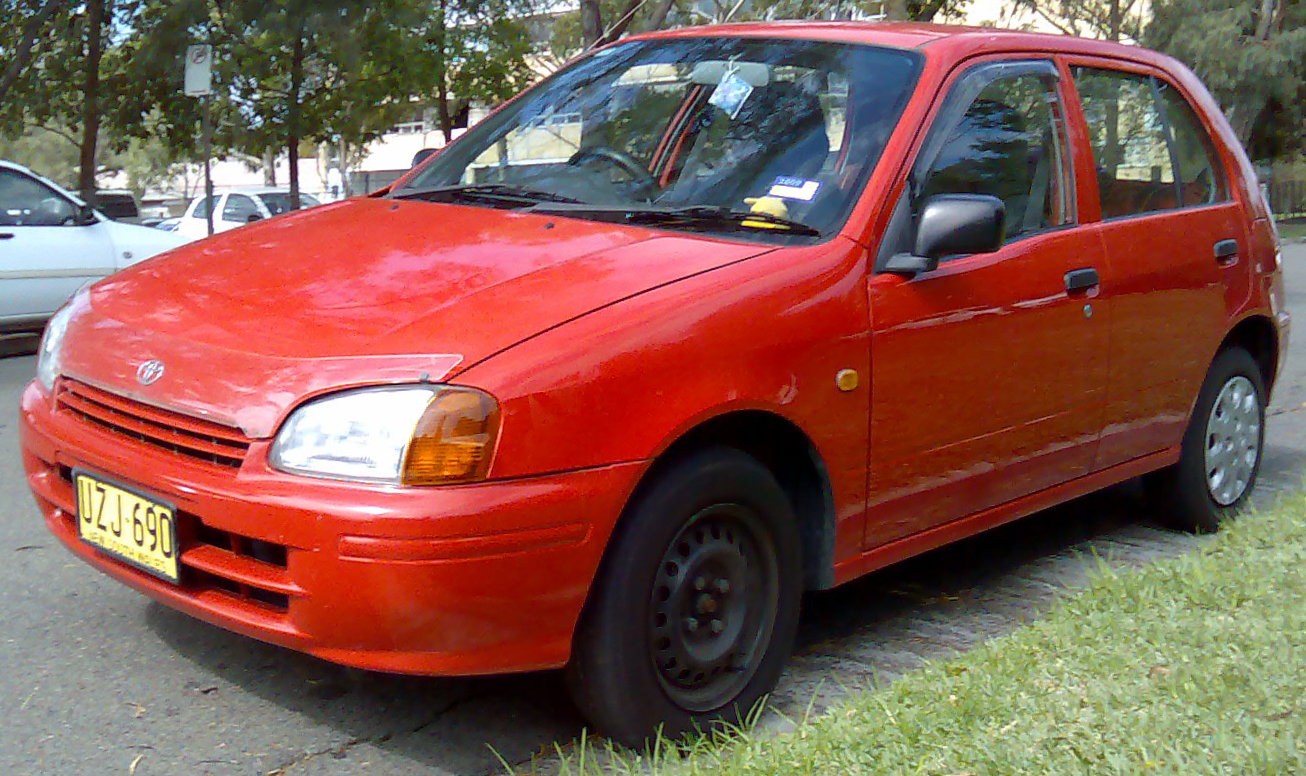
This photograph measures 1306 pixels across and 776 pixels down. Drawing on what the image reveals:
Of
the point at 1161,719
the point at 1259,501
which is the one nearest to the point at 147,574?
the point at 1161,719

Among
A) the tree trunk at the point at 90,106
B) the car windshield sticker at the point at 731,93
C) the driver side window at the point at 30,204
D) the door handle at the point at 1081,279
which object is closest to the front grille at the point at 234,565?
the car windshield sticker at the point at 731,93

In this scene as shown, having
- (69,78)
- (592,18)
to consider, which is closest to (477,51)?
(69,78)

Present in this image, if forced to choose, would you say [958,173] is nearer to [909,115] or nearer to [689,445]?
[909,115]

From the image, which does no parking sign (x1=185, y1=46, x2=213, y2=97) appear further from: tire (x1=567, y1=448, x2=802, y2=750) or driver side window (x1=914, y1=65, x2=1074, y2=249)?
tire (x1=567, y1=448, x2=802, y2=750)

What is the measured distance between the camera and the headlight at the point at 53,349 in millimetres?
3578

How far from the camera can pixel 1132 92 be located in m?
5.12

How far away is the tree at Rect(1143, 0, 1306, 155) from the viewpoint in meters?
34.3

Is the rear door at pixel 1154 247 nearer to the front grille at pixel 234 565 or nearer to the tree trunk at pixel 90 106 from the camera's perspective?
the front grille at pixel 234 565

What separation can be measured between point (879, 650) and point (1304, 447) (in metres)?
4.05

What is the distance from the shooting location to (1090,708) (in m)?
3.20

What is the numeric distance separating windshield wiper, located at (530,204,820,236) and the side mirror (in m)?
0.26

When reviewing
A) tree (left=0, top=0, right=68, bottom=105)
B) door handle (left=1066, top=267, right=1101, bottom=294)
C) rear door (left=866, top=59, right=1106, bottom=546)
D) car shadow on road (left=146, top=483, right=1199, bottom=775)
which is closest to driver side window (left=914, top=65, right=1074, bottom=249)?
rear door (left=866, top=59, right=1106, bottom=546)

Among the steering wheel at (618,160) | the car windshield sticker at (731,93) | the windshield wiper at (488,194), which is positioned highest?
the car windshield sticker at (731,93)

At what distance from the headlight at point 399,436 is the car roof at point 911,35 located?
2002 mm
